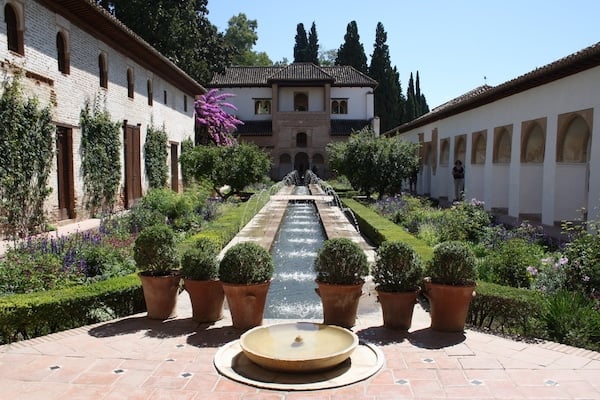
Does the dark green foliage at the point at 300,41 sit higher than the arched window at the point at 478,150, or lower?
higher

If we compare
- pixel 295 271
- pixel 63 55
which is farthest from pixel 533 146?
pixel 63 55

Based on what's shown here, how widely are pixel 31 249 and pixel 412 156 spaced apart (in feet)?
51.0

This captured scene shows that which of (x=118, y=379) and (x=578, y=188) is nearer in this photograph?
(x=118, y=379)

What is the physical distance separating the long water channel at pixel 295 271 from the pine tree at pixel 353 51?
3484 centimetres

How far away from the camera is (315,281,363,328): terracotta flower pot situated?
5398mm

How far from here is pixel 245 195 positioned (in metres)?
25.6

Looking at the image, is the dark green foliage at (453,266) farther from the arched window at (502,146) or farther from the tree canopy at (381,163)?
the tree canopy at (381,163)

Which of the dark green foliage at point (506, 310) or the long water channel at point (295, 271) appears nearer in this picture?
the dark green foliage at point (506, 310)

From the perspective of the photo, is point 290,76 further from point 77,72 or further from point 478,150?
point 77,72

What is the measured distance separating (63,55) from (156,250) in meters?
8.96

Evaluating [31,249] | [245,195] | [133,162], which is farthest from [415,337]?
[245,195]

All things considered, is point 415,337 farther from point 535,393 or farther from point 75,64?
point 75,64

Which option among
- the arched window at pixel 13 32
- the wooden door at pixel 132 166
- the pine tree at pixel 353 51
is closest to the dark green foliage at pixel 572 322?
the arched window at pixel 13 32

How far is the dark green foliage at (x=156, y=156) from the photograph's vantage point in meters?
18.7
